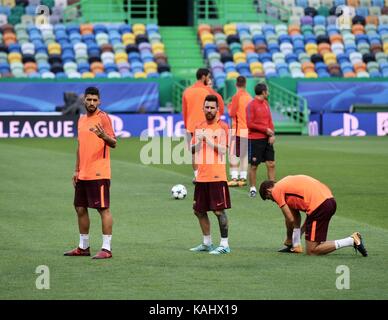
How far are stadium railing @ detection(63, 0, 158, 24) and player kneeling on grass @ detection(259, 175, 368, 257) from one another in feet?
127

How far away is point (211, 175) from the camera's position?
1384cm

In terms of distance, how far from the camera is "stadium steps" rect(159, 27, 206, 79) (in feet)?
164

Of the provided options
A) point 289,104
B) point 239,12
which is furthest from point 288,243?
point 239,12

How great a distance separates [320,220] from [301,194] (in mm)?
374

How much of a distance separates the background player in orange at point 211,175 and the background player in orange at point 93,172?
110cm

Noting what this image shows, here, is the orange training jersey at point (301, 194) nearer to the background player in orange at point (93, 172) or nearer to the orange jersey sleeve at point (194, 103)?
the background player in orange at point (93, 172)

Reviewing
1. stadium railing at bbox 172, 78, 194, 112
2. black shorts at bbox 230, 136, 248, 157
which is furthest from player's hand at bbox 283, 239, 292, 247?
stadium railing at bbox 172, 78, 194, 112

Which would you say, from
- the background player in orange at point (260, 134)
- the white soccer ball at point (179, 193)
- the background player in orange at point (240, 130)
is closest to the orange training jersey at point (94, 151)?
the white soccer ball at point (179, 193)

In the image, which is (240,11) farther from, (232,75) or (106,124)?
(106,124)

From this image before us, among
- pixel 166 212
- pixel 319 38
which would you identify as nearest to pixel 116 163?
pixel 166 212
